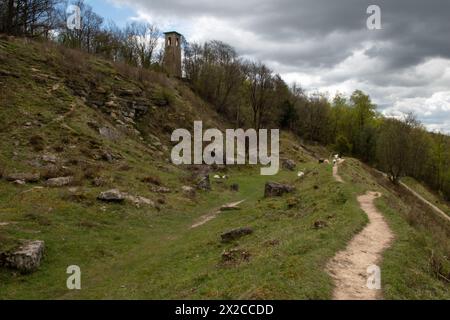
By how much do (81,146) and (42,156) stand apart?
13.3 ft

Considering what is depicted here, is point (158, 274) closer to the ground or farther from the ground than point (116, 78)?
closer to the ground

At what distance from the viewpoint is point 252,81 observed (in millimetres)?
73062

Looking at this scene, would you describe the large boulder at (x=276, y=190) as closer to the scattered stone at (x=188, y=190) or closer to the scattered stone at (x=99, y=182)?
the scattered stone at (x=188, y=190)

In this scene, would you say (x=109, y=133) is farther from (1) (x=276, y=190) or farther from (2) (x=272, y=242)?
(2) (x=272, y=242)

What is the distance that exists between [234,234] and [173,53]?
67.2 m

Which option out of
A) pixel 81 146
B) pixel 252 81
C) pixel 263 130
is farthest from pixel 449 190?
pixel 81 146

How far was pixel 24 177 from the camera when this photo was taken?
24078mm

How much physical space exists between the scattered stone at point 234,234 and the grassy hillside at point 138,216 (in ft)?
1.17

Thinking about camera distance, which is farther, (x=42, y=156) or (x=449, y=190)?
(x=449, y=190)

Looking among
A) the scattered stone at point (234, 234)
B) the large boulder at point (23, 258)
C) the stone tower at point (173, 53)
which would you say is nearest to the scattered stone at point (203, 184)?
the scattered stone at point (234, 234)

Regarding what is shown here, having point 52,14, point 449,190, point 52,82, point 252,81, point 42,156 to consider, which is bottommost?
point 449,190

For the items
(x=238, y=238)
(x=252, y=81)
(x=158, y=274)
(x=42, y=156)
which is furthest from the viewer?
(x=252, y=81)

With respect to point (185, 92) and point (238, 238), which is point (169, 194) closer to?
point (238, 238)
